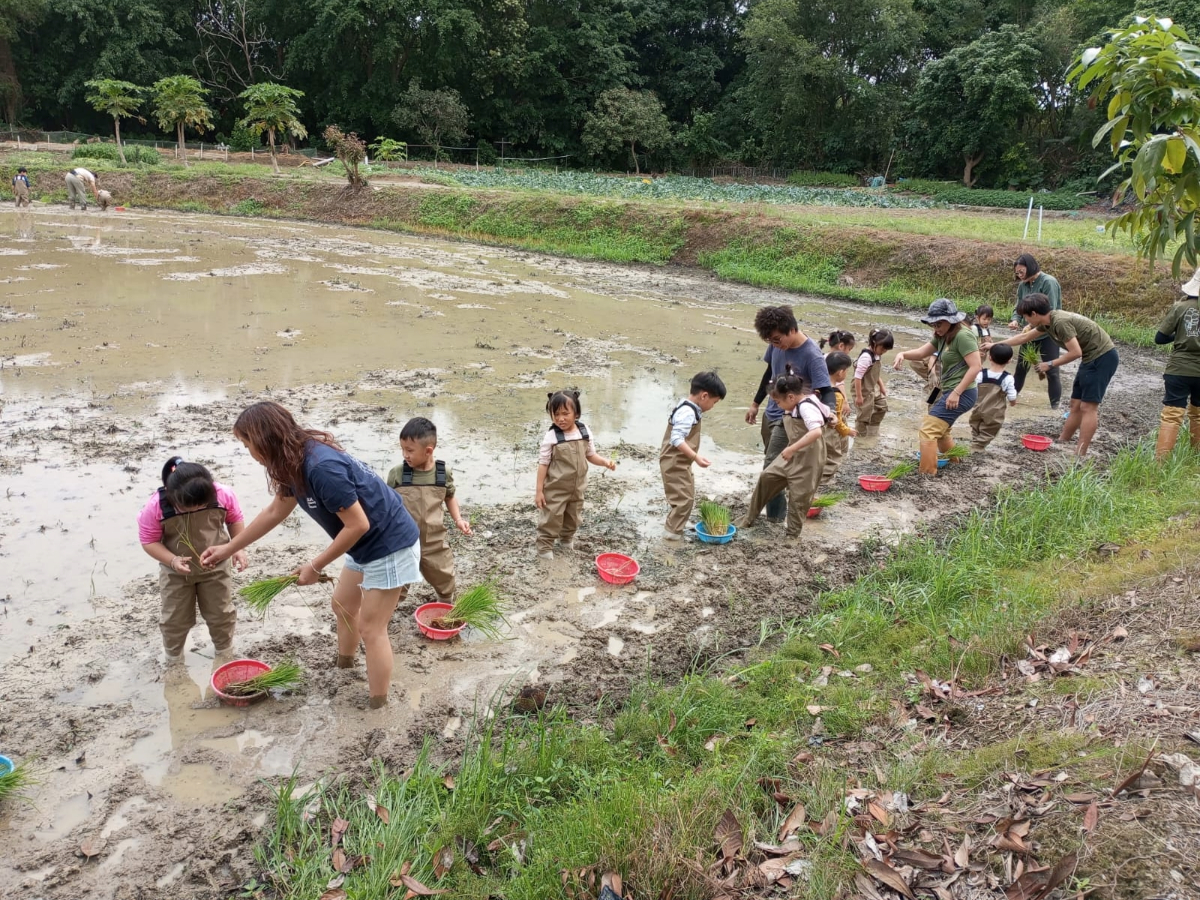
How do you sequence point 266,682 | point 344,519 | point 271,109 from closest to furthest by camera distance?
1. point 344,519
2. point 266,682
3. point 271,109

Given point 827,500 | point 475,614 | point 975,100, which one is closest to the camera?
point 475,614

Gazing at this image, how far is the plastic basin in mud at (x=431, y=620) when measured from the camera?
15.4 ft

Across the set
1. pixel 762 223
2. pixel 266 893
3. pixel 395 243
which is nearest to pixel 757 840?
pixel 266 893

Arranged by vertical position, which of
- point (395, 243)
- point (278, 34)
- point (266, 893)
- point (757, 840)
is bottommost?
point (266, 893)

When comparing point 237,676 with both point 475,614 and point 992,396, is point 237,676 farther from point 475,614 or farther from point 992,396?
point 992,396

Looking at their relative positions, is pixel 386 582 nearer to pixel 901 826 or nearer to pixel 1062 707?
pixel 901 826

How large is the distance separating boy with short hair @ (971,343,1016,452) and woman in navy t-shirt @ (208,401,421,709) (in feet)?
20.4

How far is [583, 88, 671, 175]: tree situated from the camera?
46.5m

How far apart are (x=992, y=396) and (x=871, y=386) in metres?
1.22

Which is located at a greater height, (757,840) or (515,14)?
(515,14)

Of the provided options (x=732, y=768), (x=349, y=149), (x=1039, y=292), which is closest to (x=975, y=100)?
(x=349, y=149)

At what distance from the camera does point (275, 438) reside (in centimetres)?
333

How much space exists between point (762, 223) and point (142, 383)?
15.6 metres

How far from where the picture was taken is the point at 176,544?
4172mm
